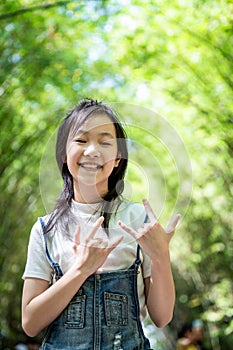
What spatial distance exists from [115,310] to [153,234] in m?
0.20

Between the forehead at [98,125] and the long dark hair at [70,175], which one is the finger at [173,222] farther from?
the forehead at [98,125]

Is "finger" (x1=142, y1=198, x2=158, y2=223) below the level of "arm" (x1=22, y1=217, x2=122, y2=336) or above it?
above

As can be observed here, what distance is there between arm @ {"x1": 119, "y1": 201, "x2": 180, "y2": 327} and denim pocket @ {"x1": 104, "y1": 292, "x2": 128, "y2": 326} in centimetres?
8

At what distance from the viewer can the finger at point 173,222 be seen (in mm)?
1663

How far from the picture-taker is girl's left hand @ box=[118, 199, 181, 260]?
165cm

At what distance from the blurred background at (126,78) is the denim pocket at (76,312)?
2.89 meters

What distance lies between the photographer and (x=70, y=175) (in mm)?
1826

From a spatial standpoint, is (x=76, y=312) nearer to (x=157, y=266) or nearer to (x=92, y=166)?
(x=157, y=266)

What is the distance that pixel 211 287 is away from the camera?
513 inches

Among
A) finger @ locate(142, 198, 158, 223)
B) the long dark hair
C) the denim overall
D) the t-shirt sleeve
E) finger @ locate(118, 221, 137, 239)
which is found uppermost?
the long dark hair

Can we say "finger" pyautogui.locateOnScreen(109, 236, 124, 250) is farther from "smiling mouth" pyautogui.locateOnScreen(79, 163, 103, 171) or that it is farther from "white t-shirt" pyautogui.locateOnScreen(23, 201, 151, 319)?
"smiling mouth" pyautogui.locateOnScreen(79, 163, 103, 171)

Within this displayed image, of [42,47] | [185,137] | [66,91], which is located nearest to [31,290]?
[42,47]

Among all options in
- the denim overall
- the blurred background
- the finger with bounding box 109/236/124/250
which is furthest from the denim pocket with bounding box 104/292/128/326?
the blurred background

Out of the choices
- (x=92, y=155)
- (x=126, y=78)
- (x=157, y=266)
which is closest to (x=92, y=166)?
(x=92, y=155)
